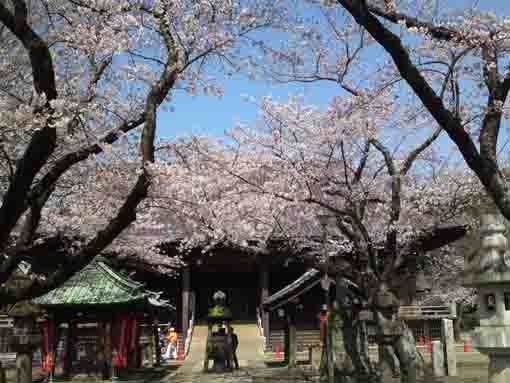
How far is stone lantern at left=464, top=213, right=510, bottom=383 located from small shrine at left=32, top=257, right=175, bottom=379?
11.2 metres

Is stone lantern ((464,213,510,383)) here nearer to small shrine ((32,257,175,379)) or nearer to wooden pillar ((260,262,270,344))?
small shrine ((32,257,175,379))

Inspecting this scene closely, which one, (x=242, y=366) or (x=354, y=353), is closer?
(x=354, y=353)

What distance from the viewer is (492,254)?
223 inches

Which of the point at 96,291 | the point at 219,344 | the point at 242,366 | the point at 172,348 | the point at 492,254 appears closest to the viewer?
the point at 492,254

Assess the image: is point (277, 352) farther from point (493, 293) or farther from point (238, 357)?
point (493, 293)

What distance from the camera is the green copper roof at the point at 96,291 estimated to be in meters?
14.9

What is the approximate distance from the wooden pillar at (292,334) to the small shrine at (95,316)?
18.0 feet

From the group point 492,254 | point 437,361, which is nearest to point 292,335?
point 437,361

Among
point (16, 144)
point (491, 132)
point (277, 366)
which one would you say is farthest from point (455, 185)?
point (16, 144)

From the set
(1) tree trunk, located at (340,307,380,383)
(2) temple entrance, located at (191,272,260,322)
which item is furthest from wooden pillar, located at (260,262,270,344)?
(1) tree trunk, located at (340,307,380,383)

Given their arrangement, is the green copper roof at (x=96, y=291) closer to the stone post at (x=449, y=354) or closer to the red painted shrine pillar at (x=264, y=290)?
the red painted shrine pillar at (x=264, y=290)

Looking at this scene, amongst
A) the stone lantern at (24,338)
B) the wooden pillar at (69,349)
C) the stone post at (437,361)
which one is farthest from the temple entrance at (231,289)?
the stone lantern at (24,338)

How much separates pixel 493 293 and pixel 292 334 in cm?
1377

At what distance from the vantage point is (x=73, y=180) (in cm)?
1181
